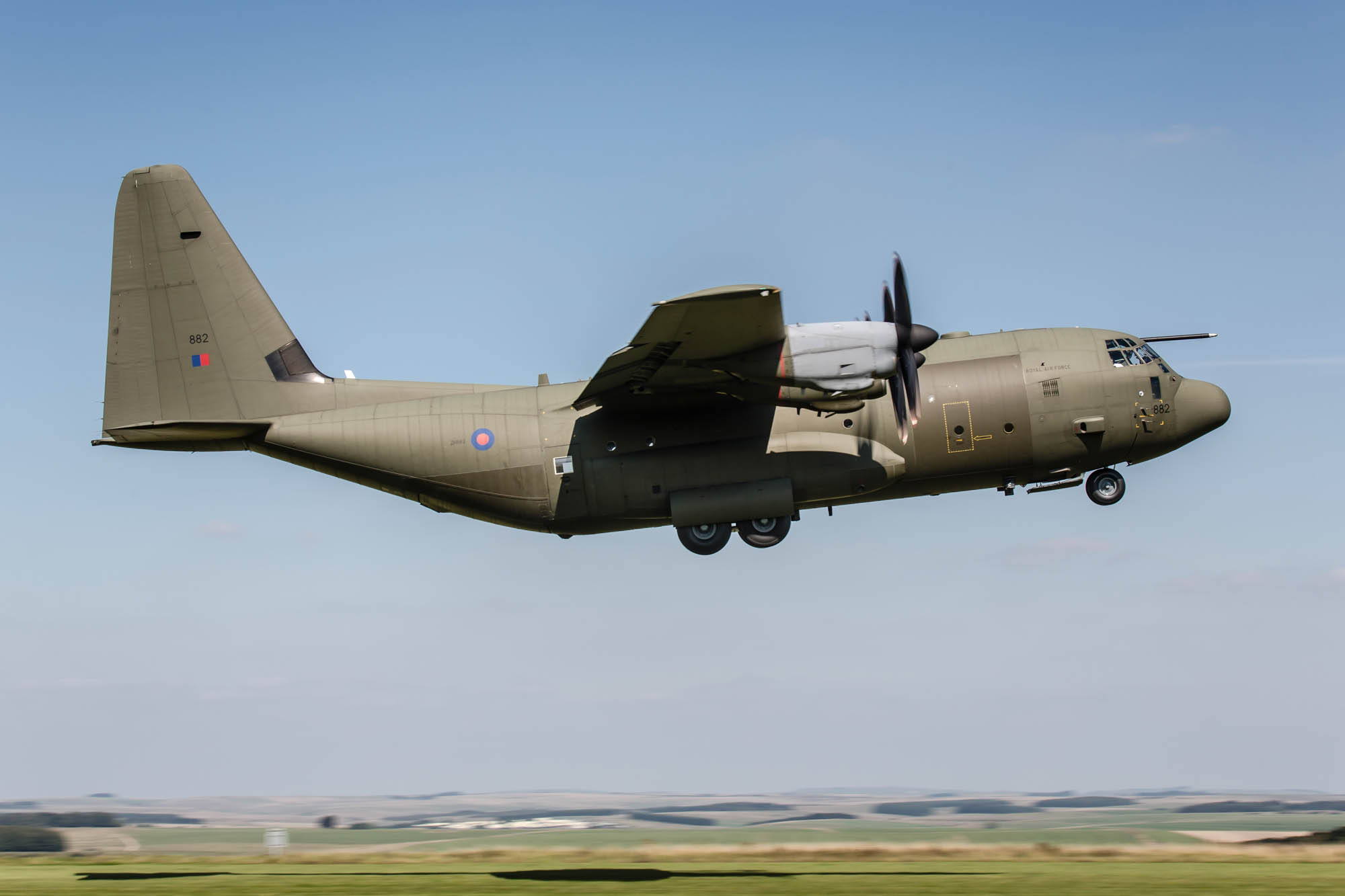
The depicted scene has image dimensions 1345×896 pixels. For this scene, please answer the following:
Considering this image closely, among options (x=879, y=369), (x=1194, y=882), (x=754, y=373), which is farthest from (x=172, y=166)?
(x=1194, y=882)

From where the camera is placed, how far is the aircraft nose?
25.4m

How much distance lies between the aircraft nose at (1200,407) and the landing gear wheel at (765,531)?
9227mm

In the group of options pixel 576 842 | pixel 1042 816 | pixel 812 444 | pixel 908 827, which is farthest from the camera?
pixel 1042 816

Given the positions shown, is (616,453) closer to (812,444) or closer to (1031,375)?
(812,444)

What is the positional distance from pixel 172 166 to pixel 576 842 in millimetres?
20099

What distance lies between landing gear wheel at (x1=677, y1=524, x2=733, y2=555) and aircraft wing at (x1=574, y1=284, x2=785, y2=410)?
110 inches

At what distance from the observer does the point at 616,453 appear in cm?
2469

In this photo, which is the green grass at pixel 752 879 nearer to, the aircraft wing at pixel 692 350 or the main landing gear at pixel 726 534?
the main landing gear at pixel 726 534

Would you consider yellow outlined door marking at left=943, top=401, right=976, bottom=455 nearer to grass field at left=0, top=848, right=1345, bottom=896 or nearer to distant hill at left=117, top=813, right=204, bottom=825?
grass field at left=0, top=848, right=1345, bottom=896

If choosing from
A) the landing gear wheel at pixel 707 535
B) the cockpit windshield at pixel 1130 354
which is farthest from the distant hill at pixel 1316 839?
the landing gear wheel at pixel 707 535

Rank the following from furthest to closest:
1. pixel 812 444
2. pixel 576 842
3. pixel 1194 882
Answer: pixel 576 842 → pixel 812 444 → pixel 1194 882

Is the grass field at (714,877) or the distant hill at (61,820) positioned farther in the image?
the distant hill at (61,820)

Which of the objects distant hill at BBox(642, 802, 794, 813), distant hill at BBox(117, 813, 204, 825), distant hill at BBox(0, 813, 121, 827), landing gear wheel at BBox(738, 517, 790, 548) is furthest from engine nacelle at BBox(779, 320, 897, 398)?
distant hill at BBox(642, 802, 794, 813)

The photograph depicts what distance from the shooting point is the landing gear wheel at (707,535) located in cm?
2489
